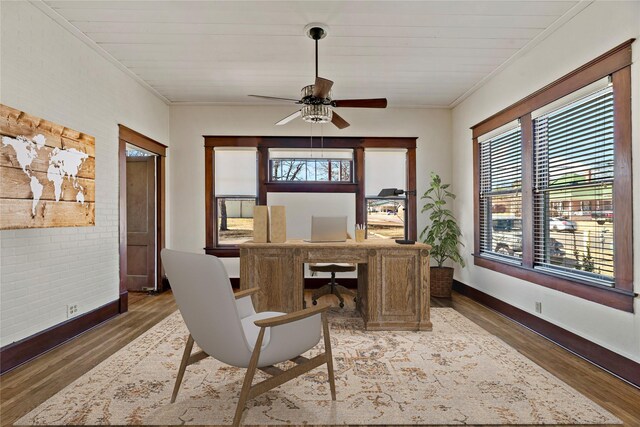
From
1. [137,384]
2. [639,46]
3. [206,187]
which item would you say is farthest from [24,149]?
[639,46]

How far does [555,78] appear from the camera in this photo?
324cm

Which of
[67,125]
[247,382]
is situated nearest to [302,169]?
[67,125]

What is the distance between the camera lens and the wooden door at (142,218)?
207 inches

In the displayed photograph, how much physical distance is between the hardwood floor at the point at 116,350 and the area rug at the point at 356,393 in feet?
0.36

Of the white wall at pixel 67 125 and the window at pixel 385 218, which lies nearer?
the white wall at pixel 67 125

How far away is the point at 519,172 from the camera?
3.85 meters

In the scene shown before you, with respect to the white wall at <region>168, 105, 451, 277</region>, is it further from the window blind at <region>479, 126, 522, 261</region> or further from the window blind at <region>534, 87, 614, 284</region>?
the window blind at <region>534, 87, 614, 284</region>

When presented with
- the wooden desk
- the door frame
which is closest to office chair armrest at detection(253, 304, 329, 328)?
the wooden desk

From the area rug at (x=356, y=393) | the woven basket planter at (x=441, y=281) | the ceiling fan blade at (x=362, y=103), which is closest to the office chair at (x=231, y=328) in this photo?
the area rug at (x=356, y=393)

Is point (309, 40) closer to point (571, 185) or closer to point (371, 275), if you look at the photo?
point (371, 275)

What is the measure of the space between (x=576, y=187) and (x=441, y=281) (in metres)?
2.36

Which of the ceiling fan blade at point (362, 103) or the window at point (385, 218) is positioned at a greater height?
the ceiling fan blade at point (362, 103)

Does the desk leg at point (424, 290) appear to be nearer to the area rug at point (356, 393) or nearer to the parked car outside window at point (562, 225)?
the area rug at point (356, 393)

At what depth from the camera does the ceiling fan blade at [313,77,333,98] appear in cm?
303
